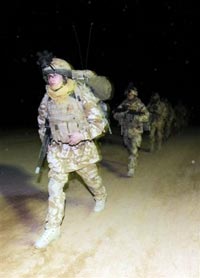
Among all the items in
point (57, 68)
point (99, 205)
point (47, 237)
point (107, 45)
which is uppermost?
point (57, 68)

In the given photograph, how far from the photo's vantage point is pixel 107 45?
60.2 metres

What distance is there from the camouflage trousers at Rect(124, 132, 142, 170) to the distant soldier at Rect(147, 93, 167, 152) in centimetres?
297

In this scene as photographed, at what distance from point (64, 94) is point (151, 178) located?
3.82m

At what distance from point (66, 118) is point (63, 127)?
117mm

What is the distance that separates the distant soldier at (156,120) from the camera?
12.3 meters

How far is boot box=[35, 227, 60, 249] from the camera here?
521 centimetres

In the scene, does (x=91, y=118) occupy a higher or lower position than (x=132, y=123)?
higher

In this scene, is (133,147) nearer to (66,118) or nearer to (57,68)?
(66,118)

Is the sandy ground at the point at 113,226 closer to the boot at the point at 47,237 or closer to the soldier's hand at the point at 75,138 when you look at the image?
the boot at the point at 47,237

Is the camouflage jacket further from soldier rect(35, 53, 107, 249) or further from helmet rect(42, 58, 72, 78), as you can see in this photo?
helmet rect(42, 58, 72, 78)

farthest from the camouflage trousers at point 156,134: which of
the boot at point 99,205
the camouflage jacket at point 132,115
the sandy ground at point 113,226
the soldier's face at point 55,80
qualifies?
the soldier's face at point 55,80

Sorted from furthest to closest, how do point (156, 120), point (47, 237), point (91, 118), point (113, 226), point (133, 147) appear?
1. point (156, 120)
2. point (133, 147)
3. point (113, 226)
4. point (91, 118)
5. point (47, 237)

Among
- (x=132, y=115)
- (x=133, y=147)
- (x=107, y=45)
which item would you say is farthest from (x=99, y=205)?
(x=107, y=45)

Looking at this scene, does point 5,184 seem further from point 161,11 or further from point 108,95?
point 161,11
